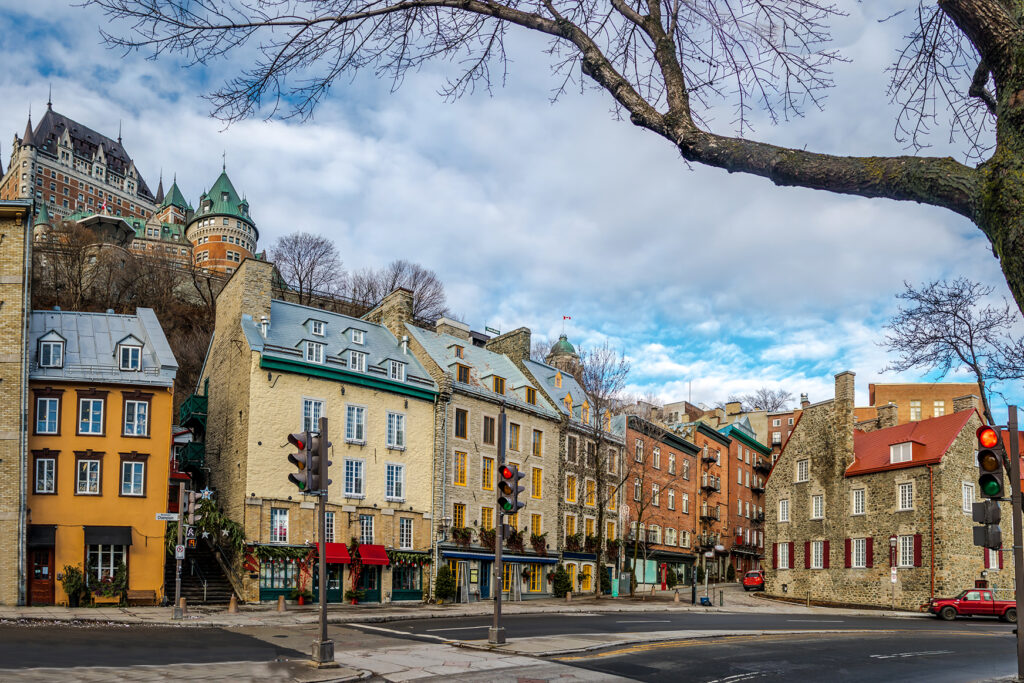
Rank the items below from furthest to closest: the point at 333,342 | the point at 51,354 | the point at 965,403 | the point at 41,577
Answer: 1. the point at 965,403
2. the point at 333,342
3. the point at 51,354
4. the point at 41,577

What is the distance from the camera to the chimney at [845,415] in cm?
5006

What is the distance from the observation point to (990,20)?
5.01 metres

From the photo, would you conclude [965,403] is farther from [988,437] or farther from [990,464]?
[990,464]

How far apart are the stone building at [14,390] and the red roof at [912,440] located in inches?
1587

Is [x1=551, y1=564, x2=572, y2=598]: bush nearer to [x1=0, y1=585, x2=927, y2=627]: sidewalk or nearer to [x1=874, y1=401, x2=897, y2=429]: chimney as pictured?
[x1=0, y1=585, x2=927, y2=627]: sidewalk

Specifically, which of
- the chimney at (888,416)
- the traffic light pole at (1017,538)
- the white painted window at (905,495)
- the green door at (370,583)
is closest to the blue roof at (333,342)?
the green door at (370,583)

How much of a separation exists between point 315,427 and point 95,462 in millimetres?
8819

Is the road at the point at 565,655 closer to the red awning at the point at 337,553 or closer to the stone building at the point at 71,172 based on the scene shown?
the red awning at the point at 337,553

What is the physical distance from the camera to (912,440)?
46188mm

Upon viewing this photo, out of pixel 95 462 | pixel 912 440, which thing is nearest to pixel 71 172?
pixel 95 462

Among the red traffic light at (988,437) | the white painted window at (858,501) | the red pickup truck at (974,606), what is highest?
the red traffic light at (988,437)

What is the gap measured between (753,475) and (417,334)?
1570 inches

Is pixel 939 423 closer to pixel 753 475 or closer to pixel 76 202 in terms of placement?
pixel 753 475

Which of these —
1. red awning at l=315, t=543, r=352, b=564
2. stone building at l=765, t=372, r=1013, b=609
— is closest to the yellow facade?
red awning at l=315, t=543, r=352, b=564
